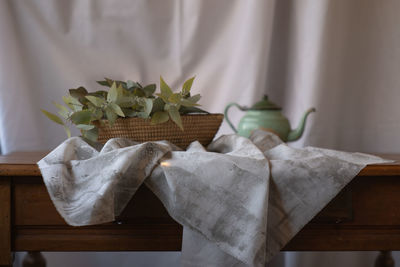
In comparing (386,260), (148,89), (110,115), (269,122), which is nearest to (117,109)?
(110,115)

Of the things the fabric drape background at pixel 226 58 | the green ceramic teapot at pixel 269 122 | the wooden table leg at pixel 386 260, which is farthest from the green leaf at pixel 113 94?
the wooden table leg at pixel 386 260

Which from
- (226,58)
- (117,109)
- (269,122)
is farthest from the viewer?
(226,58)

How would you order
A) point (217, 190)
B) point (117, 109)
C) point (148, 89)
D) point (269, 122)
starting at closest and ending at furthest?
1. point (217, 190)
2. point (117, 109)
3. point (148, 89)
4. point (269, 122)

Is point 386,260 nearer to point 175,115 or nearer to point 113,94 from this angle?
point 175,115

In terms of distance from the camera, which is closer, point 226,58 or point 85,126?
point 85,126

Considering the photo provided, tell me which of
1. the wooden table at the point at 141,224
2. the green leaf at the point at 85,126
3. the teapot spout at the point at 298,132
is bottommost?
the wooden table at the point at 141,224

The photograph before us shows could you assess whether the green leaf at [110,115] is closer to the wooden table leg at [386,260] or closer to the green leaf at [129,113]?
the green leaf at [129,113]

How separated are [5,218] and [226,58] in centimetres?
87

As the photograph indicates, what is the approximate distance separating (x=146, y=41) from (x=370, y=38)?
735mm

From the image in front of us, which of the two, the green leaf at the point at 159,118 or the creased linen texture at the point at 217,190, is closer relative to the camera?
the creased linen texture at the point at 217,190

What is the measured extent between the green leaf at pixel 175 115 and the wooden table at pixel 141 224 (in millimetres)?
158

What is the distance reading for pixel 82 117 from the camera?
832 mm

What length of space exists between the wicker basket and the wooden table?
0.15m

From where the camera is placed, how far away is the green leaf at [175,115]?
841 mm
